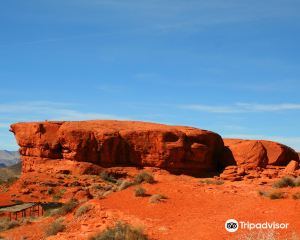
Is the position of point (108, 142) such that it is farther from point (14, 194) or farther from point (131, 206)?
point (131, 206)

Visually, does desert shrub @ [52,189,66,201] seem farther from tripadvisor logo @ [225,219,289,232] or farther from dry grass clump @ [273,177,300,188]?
tripadvisor logo @ [225,219,289,232]

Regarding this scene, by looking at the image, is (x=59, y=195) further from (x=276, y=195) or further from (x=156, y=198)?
(x=276, y=195)

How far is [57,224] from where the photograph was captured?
15227 mm

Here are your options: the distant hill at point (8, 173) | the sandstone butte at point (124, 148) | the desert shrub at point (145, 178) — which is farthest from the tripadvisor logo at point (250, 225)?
the distant hill at point (8, 173)

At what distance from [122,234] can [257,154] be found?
30.0m

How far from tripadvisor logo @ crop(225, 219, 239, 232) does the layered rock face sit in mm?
26325

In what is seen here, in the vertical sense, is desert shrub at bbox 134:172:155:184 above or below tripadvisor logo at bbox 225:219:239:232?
above

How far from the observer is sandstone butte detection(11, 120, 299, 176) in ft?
127

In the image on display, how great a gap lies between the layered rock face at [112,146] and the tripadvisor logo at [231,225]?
26325 mm

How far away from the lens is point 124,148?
39594 mm

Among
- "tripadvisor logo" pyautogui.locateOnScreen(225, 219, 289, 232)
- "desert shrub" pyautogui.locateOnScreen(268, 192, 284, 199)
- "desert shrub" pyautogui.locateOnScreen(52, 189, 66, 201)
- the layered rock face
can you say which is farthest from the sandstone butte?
"tripadvisor logo" pyautogui.locateOnScreen(225, 219, 289, 232)

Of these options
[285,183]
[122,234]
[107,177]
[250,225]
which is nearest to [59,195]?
[107,177]

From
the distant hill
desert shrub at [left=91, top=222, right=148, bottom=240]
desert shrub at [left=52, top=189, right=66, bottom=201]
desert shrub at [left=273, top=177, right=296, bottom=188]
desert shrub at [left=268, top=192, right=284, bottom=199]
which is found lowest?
the distant hill

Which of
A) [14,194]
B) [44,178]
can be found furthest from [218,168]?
[14,194]
